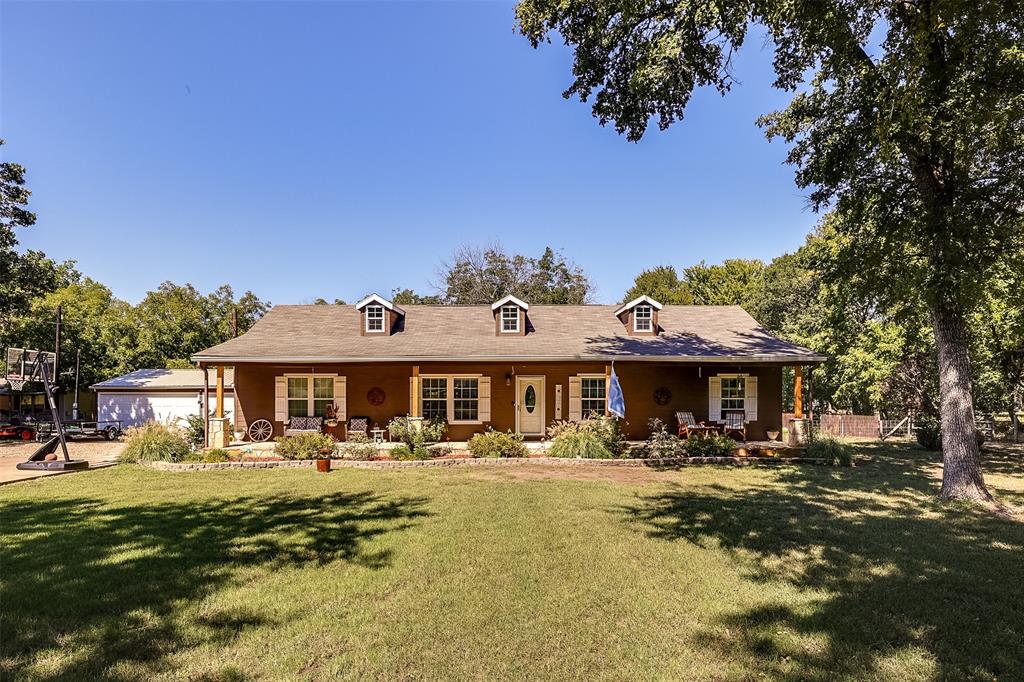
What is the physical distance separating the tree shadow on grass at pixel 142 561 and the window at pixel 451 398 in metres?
7.17

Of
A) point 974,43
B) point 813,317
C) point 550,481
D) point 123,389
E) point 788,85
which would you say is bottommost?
point 550,481

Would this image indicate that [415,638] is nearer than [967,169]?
Yes

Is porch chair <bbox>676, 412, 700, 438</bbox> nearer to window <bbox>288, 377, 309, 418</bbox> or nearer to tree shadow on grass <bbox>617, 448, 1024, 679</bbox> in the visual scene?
tree shadow on grass <bbox>617, 448, 1024, 679</bbox>

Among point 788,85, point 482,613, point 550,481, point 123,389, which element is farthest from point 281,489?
point 123,389

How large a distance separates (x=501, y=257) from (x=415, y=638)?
35.4 meters

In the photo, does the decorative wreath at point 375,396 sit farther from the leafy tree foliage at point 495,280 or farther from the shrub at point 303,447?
the leafy tree foliage at point 495,280

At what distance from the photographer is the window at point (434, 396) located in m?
16.8

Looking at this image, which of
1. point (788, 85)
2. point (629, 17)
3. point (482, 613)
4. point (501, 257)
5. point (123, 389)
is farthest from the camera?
point (501, 257)

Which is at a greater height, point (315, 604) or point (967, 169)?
point (967, 169)

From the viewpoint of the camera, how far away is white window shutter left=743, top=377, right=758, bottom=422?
16953mm

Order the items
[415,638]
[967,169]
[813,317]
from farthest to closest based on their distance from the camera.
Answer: [813,317] → [967,169] → [415,638]

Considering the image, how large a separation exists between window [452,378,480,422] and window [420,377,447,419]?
1.19 ft

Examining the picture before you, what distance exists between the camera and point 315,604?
4742mm

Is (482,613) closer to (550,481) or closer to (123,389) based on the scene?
(550,481)
